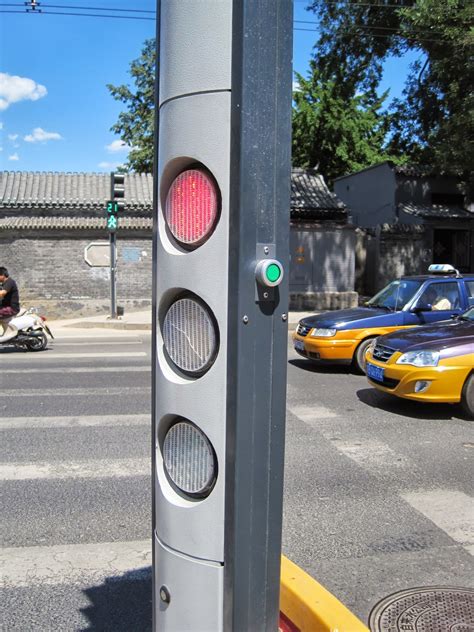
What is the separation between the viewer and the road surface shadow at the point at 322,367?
10477mm

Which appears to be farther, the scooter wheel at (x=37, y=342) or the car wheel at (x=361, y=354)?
the scooter wheel at (x=37, y=342)

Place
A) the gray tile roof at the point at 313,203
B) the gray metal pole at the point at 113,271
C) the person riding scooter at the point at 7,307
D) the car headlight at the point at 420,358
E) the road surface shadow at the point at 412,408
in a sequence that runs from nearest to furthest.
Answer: the car headlight at the point at 420,358 < the road surface shadow at the point at 412,408 < the person riding scooter at the point at 7,307 < the gray metal pole at the point at 113,271 < the gray tile roof at the point at 313,203

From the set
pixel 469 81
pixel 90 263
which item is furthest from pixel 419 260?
pixel 90 263

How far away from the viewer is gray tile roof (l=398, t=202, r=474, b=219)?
23828 mm

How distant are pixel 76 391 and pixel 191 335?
23.6ft

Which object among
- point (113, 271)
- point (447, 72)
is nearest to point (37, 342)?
point (113, 271)

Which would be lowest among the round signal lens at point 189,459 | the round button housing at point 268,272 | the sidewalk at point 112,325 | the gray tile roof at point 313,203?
the sidewalk at point 112,325

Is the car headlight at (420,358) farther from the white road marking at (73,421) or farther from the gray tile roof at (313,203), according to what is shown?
the gray tile roof at (313,203)

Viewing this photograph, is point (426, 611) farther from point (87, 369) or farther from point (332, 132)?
point (332, 132)

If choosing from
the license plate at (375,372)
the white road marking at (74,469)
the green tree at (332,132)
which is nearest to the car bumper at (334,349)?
the license plate at (375,372)

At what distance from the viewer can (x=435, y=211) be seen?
2447 cm

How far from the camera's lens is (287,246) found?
1760mm

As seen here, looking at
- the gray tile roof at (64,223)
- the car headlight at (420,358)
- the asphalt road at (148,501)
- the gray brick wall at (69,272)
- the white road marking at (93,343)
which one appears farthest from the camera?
the gray brick wall at (69,272)

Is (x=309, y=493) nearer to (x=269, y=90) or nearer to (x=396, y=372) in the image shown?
(x=396, y=372)
